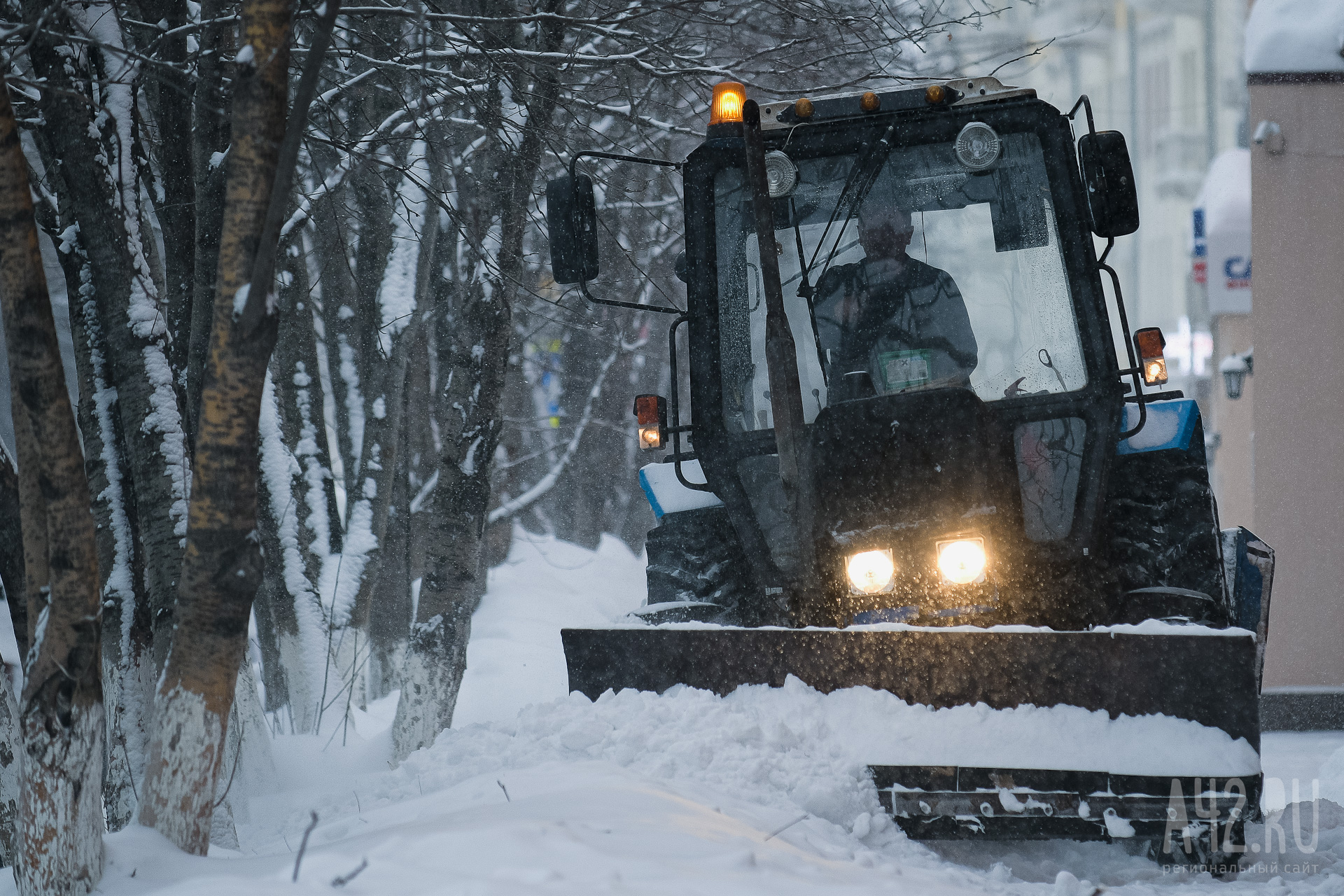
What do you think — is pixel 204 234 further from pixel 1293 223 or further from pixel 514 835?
pixel 1293 223

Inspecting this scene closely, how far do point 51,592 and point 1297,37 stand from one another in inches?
382

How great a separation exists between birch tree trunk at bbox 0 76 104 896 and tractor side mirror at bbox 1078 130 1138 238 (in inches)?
144

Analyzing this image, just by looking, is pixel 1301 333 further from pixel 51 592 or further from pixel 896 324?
pixel 51 592

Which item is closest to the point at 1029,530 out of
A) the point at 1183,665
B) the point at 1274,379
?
the point at 1183,665

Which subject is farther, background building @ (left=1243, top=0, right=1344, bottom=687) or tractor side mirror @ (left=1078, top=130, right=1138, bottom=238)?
background building @ (left=1243, top=0, right=1344, bottom=687)

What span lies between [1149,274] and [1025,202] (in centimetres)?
6587

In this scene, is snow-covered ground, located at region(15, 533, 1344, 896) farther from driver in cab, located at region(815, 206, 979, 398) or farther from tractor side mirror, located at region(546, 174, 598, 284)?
tractor side mirror, located at region(546, 174, 598, 284)

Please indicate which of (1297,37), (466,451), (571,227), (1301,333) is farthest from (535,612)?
(571,227)

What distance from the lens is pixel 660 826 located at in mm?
3064

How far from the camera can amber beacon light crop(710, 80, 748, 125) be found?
4.62m

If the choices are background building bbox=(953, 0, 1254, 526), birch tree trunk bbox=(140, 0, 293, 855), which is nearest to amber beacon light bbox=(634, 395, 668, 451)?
birch tree trunk bbox=(140, 0, 293, 855)

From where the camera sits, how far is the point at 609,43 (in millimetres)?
9289

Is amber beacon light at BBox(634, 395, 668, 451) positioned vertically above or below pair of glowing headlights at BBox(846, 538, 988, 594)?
above

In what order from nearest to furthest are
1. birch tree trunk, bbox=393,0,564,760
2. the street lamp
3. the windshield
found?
the windshield
birch tree trunk, bbox=393,0,564,760
the street lamp
